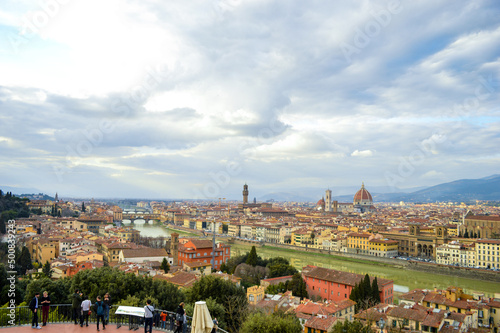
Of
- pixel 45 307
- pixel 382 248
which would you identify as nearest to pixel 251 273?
pixel 45 307

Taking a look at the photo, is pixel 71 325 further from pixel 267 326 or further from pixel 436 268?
pixel 436 268

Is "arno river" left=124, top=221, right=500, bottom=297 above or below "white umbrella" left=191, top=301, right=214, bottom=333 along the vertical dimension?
below

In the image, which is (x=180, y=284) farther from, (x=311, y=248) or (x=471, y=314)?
(x=311, y=248)

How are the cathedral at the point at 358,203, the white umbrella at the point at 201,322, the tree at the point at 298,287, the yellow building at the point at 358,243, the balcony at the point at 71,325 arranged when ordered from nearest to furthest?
the white umbrella at the point at 201,322, the balcony at the point at 71,325, the tree at the point at 298,287, the yellow building at the point at 358,243, the cathedral at the point at 358,203

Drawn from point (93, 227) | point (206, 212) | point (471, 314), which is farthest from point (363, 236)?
point (206, 212)

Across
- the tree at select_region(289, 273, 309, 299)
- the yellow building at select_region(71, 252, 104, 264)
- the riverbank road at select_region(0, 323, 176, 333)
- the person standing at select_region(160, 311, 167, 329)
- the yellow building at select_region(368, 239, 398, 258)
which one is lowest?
the yellow building at select_region(368, 239, 398, 258)

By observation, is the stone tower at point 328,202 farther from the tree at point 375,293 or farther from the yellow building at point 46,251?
the tree at point 375,293

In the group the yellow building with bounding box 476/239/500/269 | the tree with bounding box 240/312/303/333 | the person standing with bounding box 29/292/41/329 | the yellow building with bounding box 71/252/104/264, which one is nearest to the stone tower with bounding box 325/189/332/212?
the yellow building with bounding box 476/239/500/269

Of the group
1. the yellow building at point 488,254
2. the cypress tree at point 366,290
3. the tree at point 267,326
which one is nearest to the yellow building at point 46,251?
the cypress tree at point 366,290

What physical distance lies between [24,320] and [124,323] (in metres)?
1.73

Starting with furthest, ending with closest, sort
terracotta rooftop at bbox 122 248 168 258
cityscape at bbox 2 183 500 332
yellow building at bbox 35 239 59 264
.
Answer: yellow building at bbox 35 239 59 264 < terracotta rooftop at bbox 122 248 168 258 < cityscape at bbox 2 183 500 332

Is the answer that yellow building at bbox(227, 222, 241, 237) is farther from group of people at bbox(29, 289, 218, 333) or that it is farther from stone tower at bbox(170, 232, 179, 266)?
group of people at bbox(29, 289, 218, 333)

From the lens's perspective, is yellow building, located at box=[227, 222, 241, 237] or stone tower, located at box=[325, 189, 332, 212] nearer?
yellow building, located at box=[227, 222, 241, 237]

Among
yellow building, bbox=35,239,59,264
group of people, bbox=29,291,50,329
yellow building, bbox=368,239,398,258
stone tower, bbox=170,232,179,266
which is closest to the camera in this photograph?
group of people, bbox=29,291,50,329
